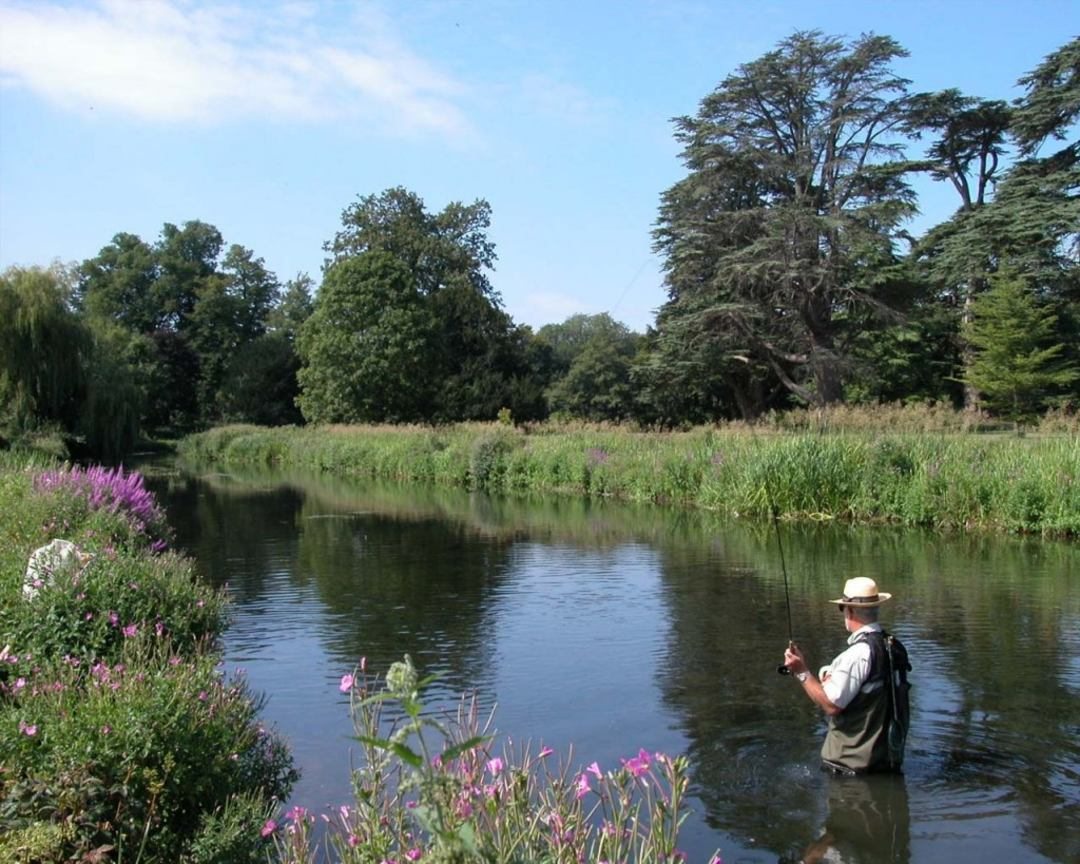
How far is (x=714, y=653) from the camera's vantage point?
1083cm

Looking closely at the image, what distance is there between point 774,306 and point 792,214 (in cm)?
421

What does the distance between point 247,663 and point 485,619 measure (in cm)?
318

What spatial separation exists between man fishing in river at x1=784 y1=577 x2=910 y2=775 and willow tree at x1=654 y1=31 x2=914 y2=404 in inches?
1383

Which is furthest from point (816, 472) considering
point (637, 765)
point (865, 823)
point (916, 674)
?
point (637, 765)

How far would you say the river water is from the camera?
6645mm

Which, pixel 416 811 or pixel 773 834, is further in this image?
pixel 773 834

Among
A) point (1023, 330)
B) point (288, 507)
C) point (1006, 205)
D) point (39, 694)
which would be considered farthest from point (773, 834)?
point (1006, 205)

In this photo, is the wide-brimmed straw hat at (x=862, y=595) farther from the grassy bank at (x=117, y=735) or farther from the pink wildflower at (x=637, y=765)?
the grassy bank at (x=117, y=735)

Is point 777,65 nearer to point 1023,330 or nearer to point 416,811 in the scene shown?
point 1023,330

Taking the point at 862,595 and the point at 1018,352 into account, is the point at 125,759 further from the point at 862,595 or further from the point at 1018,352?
the point at 1018,352

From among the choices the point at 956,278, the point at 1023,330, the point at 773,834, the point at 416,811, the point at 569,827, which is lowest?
the point at 773,834

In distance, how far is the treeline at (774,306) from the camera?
37469 millimetres

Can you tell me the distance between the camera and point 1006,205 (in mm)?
39656

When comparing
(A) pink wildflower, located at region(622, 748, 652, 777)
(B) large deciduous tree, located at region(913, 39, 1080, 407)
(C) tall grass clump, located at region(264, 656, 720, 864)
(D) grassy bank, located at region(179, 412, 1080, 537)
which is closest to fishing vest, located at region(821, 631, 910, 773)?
(C) tall grass clump, located at region(264, 656, 720, 864)
